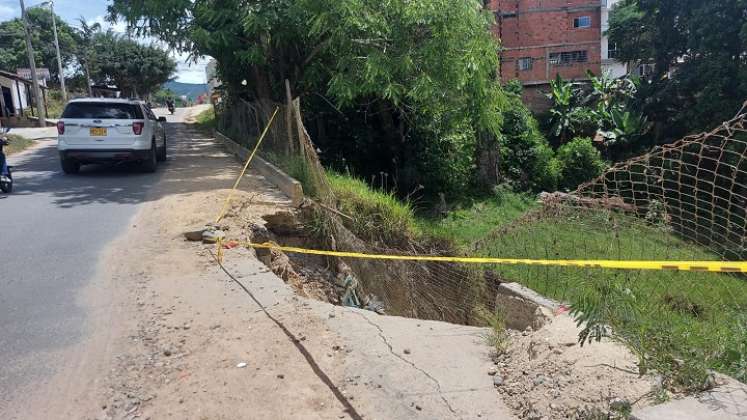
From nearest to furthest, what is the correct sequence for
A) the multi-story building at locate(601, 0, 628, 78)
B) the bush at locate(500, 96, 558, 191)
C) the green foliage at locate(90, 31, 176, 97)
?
the bush at locate(500, 96, 558, 191) < the multi-story building at locate(601, 0, 628, 78) < the green foliage at locate(90, 31, 176, 97)

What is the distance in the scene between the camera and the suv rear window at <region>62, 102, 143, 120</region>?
12.0 m

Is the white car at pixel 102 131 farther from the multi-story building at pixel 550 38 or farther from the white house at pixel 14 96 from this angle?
the multi-story building at pixel 550 38

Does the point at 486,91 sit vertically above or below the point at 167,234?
above

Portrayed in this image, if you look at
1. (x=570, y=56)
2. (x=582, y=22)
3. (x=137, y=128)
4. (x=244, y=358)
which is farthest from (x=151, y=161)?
(x=582, y=22)

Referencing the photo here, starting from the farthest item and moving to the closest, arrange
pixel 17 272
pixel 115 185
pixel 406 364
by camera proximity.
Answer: pixel 115 185, pixel 17 272, pixel 406 364

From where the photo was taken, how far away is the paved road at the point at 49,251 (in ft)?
14.8

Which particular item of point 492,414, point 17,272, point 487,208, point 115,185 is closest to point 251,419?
point 492,414

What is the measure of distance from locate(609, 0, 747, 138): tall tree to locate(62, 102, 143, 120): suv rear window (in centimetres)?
1827

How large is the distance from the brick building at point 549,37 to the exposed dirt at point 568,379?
133ft

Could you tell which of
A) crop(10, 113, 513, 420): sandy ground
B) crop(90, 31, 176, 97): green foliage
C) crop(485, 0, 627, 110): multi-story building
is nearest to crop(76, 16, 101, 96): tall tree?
crop(90, 31, 176, 97): green foliage

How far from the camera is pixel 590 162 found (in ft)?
74.6

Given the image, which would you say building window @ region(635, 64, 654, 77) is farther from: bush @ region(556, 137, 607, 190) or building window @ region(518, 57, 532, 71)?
building window @ region(518, 57, 532, 71)

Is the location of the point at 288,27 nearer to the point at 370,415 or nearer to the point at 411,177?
the point at 411,177

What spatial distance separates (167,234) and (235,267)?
6.12ft
